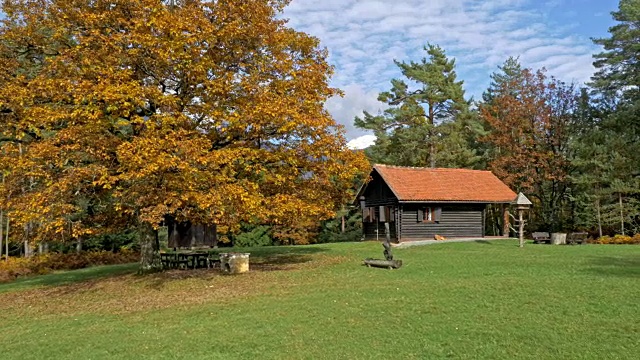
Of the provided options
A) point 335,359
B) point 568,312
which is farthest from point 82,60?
point 568,312

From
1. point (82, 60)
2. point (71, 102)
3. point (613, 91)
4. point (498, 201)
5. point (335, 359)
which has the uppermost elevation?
point (613, 91)

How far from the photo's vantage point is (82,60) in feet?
51.2

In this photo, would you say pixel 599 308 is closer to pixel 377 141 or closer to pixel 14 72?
pixel 14 72

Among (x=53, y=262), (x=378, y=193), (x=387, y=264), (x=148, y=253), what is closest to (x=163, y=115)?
(x=148, y=253)

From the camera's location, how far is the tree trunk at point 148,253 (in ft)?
63.9

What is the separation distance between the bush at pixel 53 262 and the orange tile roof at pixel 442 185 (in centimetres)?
1750

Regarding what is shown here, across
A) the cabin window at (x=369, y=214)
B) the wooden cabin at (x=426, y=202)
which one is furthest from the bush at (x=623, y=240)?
the cabin window at (x=369, y=214)

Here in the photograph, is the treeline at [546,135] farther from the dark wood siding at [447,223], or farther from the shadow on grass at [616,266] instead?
the shadow on grass at [616,266]

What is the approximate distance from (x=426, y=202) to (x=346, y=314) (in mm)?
23328

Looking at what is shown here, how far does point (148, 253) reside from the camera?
19781 mm

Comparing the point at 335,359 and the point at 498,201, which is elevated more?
the point at 498,201

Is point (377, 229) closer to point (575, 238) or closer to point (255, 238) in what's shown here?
point (575, 238)

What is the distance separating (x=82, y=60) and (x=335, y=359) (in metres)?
12.6

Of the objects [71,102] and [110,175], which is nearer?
[110,175]
